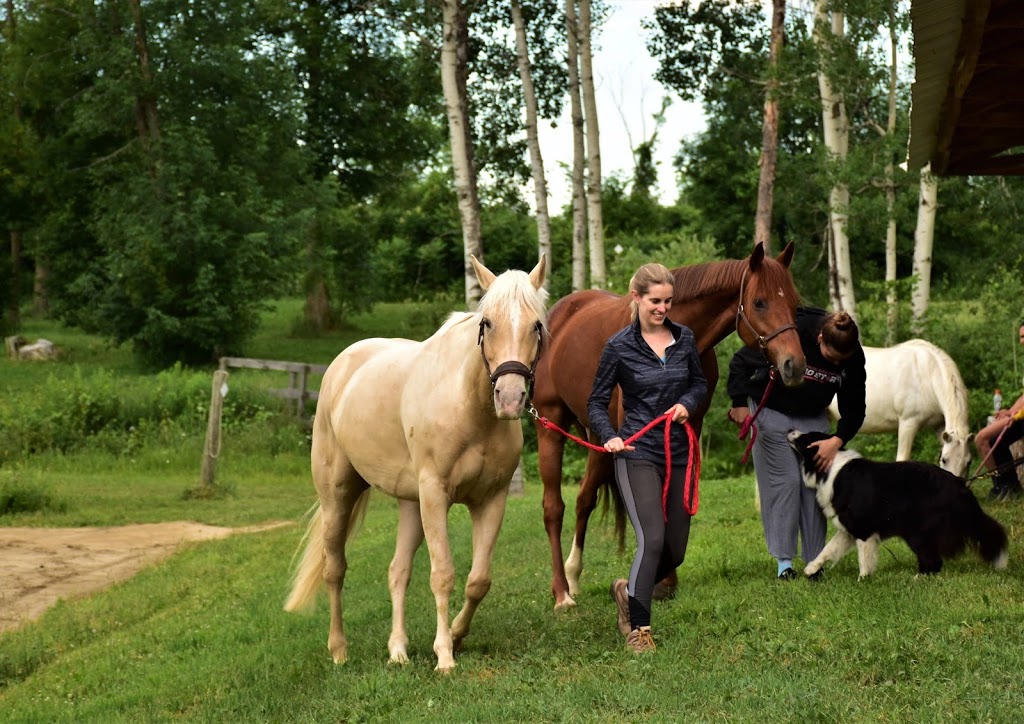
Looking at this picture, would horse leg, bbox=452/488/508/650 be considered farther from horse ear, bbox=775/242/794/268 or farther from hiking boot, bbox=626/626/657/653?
horse ear, bbox=775/242/794/268

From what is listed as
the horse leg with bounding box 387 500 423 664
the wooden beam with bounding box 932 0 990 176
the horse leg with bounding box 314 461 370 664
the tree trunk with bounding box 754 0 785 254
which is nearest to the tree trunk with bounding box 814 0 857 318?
the tree trunk with bounding box 754 0 785 254

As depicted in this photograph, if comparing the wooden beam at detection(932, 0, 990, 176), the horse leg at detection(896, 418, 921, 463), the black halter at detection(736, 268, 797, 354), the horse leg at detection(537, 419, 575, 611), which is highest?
the wooden beam at detection(932, 0, 990, 176)

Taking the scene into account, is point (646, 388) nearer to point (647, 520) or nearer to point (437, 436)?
point (647, 520)

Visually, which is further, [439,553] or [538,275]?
[439,553]

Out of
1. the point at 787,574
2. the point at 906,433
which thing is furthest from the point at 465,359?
the point at 906,433

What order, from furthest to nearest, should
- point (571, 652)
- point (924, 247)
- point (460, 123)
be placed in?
1. point (924, 247)
2. point (460, 123)
3. point (571, 652)

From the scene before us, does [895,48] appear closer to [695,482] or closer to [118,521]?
[118,521]

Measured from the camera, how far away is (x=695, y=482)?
19.7ft

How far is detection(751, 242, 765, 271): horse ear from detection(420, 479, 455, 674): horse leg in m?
2.21

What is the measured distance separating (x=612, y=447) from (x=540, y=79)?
2478 centimetres

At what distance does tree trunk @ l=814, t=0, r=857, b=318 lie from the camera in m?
21.0

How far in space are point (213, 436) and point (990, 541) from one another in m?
13.0

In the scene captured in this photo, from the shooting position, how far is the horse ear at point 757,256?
22.2 feet

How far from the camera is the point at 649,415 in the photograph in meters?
6.11
